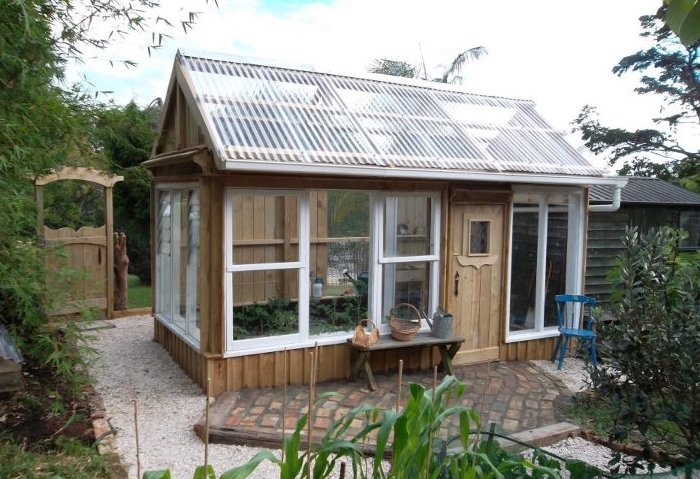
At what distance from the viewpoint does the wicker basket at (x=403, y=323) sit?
5664mm

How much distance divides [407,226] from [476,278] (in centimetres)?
103

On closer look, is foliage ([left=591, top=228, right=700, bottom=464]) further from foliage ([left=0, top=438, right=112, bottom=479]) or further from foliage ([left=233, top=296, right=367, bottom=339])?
foliage ([left=233, top=296, right=367, bottom=339])

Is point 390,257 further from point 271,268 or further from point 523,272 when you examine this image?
point 523,272

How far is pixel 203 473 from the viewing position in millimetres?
1740

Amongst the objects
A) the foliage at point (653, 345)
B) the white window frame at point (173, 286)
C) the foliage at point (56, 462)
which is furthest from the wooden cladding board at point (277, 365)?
the foliage at point (653, 345)

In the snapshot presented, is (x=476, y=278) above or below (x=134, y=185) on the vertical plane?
below

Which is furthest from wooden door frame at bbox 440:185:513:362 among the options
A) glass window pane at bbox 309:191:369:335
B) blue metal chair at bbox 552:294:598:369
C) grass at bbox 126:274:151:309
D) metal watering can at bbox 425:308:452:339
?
grass at bbox 126:274:151:309

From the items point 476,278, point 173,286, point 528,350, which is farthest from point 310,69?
point 528,350

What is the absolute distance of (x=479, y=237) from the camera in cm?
633

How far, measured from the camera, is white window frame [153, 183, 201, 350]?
5.74 metres

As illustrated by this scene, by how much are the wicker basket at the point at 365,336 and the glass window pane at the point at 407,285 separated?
0.39 meters

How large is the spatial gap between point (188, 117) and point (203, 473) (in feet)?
15.6

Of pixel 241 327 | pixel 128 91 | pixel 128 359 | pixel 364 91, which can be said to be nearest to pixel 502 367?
pixel 241 327

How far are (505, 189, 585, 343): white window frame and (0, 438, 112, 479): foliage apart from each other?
4.60 meters
